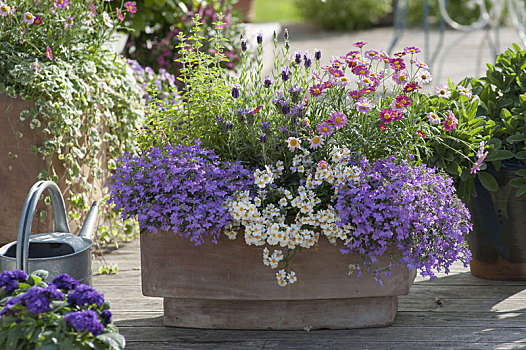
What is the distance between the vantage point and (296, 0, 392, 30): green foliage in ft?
30.1

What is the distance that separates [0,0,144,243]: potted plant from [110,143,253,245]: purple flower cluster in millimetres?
645

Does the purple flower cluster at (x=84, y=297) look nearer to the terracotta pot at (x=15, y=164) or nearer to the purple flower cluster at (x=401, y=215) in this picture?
the purple flower cluster at (x=401, y=215)

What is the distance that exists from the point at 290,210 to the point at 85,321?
73 centimetres

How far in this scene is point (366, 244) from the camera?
6.76 feet

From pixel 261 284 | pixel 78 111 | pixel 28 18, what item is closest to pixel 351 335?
pixel 261 284

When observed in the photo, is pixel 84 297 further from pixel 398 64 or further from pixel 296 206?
A: pixel 398 64

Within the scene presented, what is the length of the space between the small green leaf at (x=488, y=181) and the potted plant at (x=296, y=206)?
0.74 feet

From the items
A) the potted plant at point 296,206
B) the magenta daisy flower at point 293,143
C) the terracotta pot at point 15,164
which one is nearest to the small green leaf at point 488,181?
the potted plant at point 296,206

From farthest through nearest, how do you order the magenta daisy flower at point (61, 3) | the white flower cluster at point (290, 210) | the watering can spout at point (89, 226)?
the magenta daisy flower at point (61, 3)
the watering can spout at point (89, 226)
the white flower cluster at point (290, 210)

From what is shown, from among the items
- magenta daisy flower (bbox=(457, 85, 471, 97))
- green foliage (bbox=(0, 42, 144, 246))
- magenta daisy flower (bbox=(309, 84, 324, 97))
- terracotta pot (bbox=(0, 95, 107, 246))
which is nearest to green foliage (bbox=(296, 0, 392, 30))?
green foliage (bbox=(0, 42, 144, 246))

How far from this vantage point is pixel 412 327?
7.41ft

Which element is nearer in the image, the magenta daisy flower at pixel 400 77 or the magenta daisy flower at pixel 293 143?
the magenta daisy flower at pixel 293 143

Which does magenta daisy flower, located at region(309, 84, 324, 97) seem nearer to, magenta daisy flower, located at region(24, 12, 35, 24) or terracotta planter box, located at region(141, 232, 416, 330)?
terracotta planter box, located at region(141, 232, 416, 330)

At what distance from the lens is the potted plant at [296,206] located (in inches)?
81.5
